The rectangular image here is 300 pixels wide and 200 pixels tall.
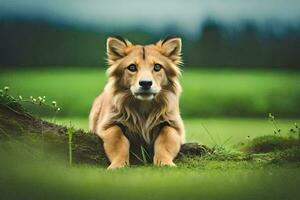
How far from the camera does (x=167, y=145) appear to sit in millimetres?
5277

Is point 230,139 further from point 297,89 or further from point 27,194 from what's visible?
point 27,194

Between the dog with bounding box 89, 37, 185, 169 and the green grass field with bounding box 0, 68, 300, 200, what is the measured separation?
0.10 metres

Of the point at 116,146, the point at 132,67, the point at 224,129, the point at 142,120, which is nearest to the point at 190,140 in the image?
the point at 224,129

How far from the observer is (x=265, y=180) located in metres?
5.17

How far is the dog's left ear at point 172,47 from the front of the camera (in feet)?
17.3

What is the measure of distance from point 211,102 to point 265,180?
1.94 ft

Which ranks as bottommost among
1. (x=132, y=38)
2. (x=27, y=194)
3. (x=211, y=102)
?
(x=27, y=194)

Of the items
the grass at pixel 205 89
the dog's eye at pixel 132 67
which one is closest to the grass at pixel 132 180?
the grass at pixel 205 89

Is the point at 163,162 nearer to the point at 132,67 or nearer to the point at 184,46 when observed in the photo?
the point at 132,67

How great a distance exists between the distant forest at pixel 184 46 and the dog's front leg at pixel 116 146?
39 centimetres

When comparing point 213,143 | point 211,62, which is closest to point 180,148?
point 213,143

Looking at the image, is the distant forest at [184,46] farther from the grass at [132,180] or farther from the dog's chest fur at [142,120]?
the grass at [132,180]

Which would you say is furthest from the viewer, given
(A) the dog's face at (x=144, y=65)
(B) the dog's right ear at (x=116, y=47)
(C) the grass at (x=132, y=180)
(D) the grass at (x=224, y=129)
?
(D) the grass at (x=224, y=129)

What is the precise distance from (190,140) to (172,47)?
534 millimetres
